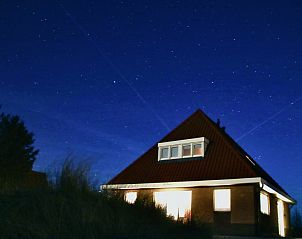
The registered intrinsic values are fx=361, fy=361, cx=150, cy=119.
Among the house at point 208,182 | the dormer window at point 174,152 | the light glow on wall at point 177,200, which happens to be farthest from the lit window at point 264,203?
the dormer window at point 174,152

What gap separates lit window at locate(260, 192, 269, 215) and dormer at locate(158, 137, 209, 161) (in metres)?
3.80

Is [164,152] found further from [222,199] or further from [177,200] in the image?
[222,199]

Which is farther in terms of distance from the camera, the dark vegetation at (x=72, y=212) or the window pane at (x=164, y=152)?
the window pane at (x=164, y=152)

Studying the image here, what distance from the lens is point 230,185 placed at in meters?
17.2

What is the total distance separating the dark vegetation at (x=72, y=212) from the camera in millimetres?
6137

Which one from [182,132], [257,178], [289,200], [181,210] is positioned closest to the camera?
[257,178]

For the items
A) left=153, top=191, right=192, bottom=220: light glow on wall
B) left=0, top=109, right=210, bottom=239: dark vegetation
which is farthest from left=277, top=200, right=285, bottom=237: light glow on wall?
left=0, top=109, right=210, bottom=239: dark vegetation

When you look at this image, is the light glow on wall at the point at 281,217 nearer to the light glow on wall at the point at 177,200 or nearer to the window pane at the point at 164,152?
the light glow on wall at the point at 177,200

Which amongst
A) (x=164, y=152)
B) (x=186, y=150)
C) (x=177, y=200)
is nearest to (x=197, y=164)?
(x=186, y=150)

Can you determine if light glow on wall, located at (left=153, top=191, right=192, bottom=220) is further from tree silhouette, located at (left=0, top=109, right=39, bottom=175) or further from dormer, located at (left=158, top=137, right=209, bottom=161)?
tree silhouette, located at (left=0, top=109, right=39, bottom=175)

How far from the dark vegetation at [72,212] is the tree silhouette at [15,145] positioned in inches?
859

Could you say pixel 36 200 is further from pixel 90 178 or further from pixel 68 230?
pixel 90 178

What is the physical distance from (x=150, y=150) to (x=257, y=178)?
8.32m

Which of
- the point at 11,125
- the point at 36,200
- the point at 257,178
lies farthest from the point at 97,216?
the point at 11,125
